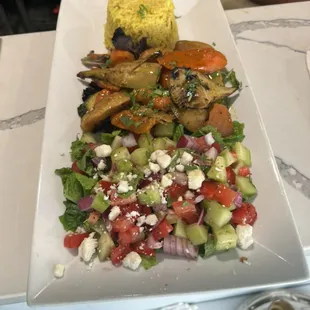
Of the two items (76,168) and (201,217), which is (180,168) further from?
(76,168)

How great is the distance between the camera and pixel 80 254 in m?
1.08

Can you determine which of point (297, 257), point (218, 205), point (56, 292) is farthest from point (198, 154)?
point (56, 292)

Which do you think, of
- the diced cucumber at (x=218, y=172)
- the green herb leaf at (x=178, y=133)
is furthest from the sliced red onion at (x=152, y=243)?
the green herb leaf at (x=178, y=133)

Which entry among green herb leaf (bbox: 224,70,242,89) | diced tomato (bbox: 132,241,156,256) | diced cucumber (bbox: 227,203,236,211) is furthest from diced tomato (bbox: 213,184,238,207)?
green herb leaf (bbox: 224,70,242,89)

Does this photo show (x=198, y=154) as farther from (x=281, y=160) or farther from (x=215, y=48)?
(x=215, y=48)

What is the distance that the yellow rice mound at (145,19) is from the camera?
1544 millimetres

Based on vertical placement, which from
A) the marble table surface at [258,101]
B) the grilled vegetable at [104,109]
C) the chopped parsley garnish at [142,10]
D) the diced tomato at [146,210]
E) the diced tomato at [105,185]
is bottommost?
the marble table surface at [258,101]

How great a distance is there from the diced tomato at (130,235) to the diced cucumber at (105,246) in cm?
3

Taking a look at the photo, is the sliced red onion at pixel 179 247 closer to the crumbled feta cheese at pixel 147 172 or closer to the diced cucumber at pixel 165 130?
the crumbled feta cheese at pixel 147 172

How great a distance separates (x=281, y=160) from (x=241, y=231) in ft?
1.33

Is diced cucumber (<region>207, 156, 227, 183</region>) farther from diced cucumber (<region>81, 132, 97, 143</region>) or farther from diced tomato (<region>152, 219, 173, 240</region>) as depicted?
diced cucumber (<region>81, 132, 97, 143</region>)

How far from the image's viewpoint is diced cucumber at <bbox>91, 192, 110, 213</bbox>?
3.53 ft

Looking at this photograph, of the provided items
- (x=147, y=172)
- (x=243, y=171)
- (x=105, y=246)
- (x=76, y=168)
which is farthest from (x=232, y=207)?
(x=76, y=168)

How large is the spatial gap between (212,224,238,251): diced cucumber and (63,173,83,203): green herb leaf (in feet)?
1.26
